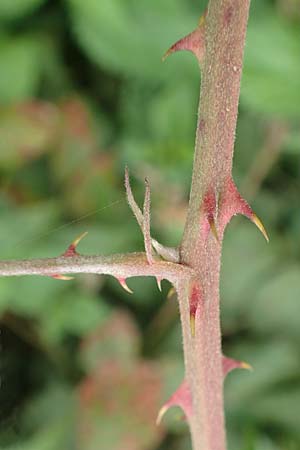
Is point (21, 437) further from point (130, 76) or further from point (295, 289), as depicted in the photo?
point (130, 76)

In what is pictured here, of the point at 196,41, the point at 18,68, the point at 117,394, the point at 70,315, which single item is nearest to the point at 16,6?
the point at 18,68

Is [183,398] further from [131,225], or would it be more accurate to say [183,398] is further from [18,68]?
[18,68]

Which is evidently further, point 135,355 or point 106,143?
point 106,143

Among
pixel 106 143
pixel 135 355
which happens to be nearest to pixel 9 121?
pixel 106 143

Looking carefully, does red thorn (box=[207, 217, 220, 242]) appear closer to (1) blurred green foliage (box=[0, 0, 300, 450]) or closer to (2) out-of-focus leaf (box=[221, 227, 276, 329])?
(1) blurred green foliage (box=[0, 0, 300, 450])

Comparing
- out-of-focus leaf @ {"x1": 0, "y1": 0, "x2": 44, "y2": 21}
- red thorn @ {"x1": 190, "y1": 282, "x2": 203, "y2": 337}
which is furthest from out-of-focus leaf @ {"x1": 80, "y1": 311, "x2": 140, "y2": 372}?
red thorn @ {"x1": 190, "y1": 282, "x2": 203, "y2": 337}

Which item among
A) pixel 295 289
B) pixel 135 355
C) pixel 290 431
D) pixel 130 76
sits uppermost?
pixel 130 76
